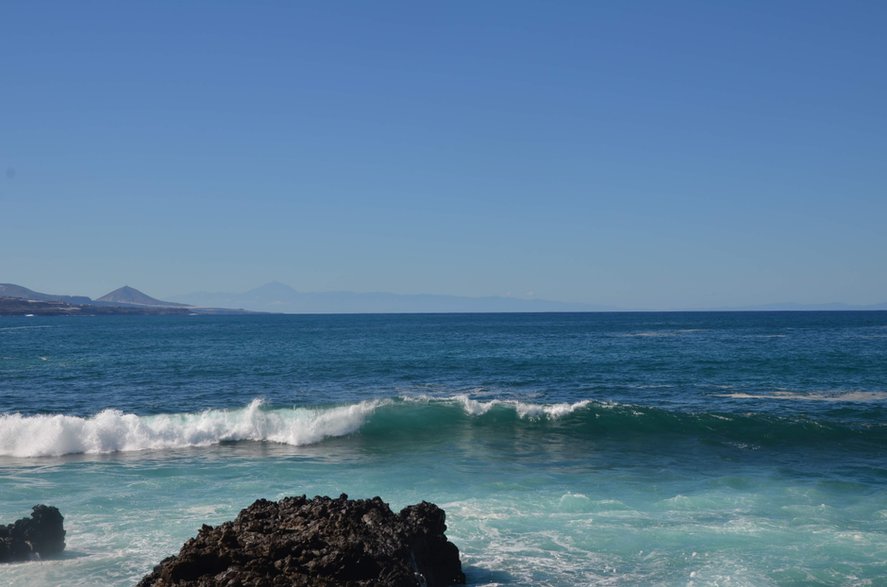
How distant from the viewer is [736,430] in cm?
2508

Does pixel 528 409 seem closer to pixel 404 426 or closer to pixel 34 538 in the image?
pixel 404 426

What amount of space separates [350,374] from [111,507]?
27992mm

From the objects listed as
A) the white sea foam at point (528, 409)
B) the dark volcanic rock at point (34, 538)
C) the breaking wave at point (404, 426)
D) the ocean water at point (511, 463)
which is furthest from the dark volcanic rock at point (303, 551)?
the white sea foam at point (528, 409)

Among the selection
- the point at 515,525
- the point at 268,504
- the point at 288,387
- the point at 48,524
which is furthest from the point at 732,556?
the point at 288,387

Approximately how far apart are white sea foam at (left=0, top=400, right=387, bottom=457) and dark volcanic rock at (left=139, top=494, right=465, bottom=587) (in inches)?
560

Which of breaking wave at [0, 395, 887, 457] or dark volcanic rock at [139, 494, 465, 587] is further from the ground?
dark volcanic rock at [139, 494, 465, 587]

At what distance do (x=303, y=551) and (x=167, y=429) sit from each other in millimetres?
17612

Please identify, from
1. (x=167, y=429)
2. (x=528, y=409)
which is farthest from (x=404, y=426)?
(x=167, y=429)

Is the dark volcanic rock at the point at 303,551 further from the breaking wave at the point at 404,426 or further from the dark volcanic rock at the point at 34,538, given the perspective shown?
the breaking wave at the point at 404,426

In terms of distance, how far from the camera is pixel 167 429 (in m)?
25.5

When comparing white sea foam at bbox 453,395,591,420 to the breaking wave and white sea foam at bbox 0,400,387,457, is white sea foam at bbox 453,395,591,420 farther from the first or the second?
white sea foam at bbox 0,400,387,457

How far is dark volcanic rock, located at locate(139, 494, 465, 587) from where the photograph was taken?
9.34 meters

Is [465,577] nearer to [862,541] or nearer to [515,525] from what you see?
[515,525]

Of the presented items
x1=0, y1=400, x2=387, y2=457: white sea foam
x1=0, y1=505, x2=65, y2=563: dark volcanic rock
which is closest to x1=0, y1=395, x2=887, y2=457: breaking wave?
x1=0, y1=400, x2=387, y2=457: white sea foam
